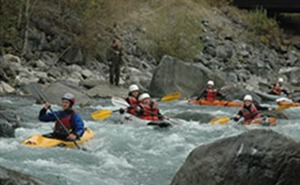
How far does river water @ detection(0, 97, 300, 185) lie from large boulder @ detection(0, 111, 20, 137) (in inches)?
5.7

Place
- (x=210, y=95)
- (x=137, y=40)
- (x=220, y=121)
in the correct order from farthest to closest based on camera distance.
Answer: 1. (x=137, y=40)
2. (x=210, y=95)
3. (x=220, y=121)

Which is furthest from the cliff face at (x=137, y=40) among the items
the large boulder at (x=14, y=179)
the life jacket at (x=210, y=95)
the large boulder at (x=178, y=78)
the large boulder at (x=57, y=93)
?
the large boulder at (x=14, y=179)

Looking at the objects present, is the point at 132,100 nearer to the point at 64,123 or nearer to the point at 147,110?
the point at 147,110

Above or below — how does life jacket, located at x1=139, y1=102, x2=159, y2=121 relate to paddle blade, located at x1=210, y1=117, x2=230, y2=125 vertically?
above

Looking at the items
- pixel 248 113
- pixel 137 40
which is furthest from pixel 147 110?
pixel 137 40

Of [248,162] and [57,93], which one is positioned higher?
[248,162]

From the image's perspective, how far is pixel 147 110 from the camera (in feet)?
37.8

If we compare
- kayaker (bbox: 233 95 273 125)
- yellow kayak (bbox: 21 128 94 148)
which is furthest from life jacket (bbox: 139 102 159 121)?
yellow kayak (bbox: 21 128 94 148)

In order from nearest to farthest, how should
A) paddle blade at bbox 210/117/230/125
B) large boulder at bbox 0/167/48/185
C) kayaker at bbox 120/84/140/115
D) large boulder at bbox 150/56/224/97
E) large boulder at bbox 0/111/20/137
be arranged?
large boulder at bbox 0/167/48/185, large boulder at bbox 0/111/20/137, kayaker at bbox 120/84/140/115, paddle blade at bbox 210/117/230/125, large boulder at bbox 150/56/224/97

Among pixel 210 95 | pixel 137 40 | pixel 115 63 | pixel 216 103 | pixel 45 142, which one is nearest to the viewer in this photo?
pixel 45 142

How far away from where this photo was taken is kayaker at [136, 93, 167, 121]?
37.3ft

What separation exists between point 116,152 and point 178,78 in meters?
10.0

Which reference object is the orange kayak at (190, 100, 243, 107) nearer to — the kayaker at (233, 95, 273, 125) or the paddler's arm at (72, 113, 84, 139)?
the kayaker at (233, 95, 273, 125)

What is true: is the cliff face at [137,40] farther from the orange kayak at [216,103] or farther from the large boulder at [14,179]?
the large boulder at [14,179]
